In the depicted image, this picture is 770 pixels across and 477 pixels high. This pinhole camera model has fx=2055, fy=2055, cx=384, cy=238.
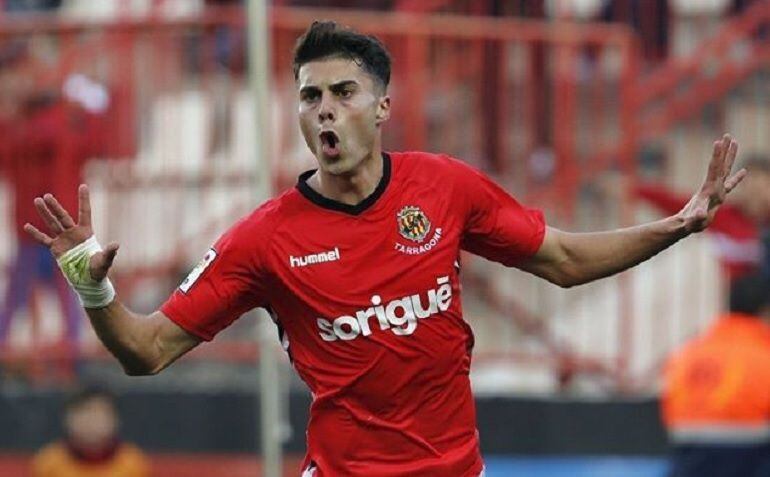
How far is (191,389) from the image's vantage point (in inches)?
484

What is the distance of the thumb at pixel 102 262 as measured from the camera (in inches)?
242

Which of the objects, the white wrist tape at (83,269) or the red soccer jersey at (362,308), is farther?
the red soccer jersey at (362,308)

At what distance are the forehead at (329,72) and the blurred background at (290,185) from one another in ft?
18.1

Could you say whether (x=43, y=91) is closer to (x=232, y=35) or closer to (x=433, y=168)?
(x=232, y=35)

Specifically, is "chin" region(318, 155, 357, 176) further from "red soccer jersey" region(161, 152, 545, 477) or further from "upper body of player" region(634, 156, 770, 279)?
"upper body of player" region(634, 156, 770, 279)

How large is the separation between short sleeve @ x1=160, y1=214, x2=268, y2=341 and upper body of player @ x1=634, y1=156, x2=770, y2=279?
4042mm

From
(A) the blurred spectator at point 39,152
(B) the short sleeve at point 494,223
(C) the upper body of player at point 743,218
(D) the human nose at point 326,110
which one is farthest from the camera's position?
(A) the blurred spectator at point 39,152

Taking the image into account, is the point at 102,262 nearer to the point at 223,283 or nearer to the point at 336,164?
the point at 223,283

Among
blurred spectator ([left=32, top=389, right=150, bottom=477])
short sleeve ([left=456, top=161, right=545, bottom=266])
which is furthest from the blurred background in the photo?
short sleeve ([left=456, top=161, right=545, bottom=266])

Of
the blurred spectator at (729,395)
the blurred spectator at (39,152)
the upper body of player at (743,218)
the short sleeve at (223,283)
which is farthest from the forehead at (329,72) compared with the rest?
the blurred spectator at (39,152)

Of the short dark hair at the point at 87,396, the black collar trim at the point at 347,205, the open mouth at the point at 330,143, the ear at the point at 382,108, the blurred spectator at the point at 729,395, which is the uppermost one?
the ear at the point at 382,108

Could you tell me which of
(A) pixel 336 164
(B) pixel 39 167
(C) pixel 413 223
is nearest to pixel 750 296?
(C) pixel 413 223

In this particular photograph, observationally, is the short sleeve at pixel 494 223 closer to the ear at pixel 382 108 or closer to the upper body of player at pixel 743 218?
the ear at pixel 382 108

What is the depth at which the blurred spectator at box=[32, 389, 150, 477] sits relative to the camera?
454 inches
